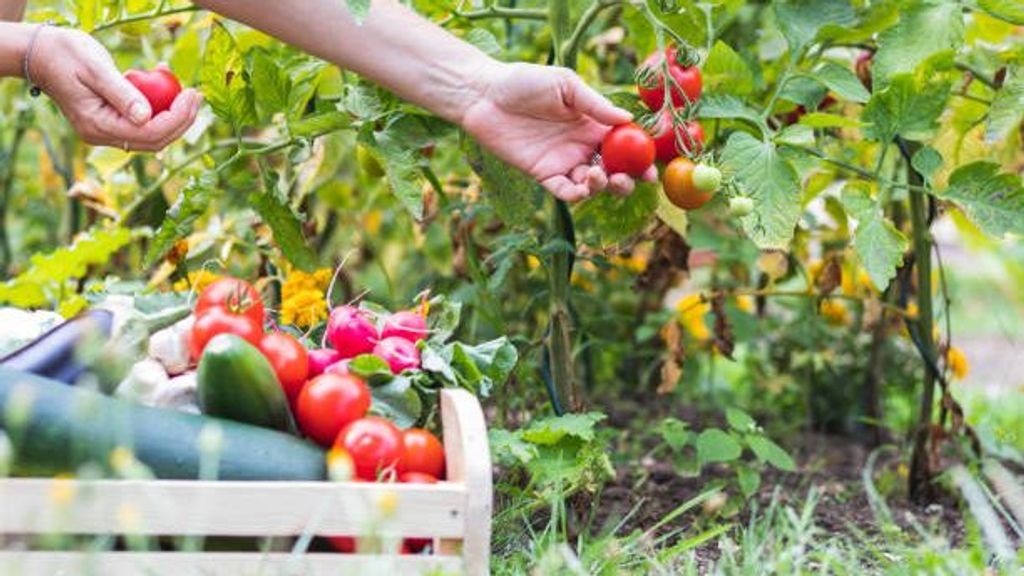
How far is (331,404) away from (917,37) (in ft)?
3.43

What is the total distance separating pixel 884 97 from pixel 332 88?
3.89 ft

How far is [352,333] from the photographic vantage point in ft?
6.77

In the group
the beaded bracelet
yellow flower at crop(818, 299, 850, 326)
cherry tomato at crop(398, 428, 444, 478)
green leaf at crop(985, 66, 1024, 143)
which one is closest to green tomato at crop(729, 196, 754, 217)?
green leaf at crop(985, 66, 1024, 143)

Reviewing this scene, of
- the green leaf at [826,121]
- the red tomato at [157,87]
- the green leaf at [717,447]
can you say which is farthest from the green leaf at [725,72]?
the red tomato at [157,87]

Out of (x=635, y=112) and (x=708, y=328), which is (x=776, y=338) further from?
(x=635, y=112)

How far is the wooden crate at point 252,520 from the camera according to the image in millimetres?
1606

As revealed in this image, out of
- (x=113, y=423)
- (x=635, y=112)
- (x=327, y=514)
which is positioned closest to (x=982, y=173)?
(x=635, y=112)

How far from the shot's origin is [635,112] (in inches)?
91.2

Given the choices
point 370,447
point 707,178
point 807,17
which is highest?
point 807,17

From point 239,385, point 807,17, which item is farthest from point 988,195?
point 239,385

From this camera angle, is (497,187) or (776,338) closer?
(497,187)

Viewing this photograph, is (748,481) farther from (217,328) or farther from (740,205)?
(217,328)

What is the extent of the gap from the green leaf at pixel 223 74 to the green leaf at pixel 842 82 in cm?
89

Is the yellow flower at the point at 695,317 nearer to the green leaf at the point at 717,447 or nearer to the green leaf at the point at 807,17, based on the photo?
the green leaf at the point at 717,447
